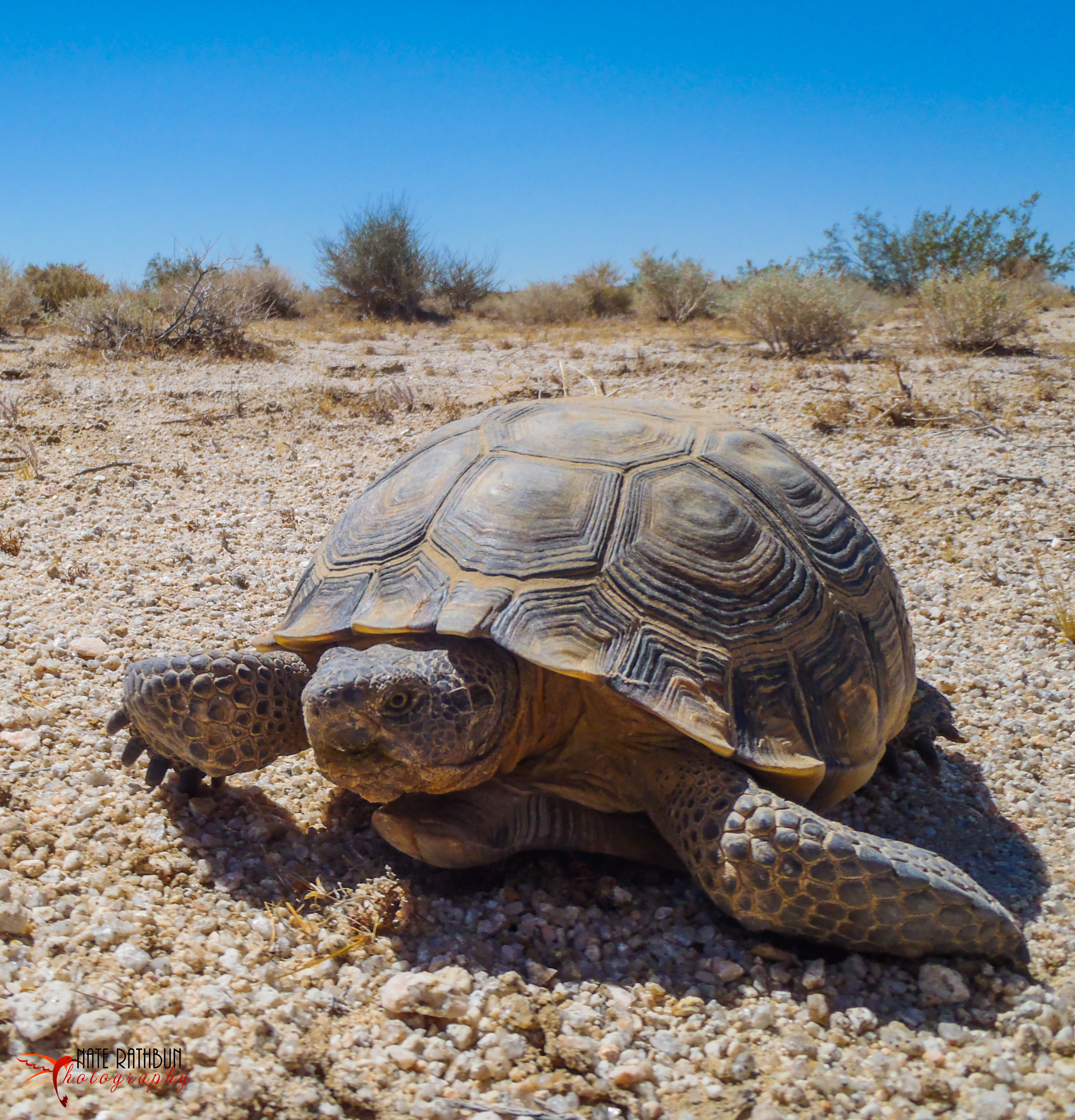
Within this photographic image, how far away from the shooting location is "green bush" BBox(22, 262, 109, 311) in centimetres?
1619

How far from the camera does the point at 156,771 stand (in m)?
2.35

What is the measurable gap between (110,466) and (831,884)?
18.5 ft

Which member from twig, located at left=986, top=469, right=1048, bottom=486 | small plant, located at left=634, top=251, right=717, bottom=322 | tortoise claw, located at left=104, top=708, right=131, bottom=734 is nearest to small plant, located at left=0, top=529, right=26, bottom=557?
tortoise claw, located at left=104, top=708, right=131, bottom=734

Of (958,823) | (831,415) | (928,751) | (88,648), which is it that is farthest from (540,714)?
(831,415)

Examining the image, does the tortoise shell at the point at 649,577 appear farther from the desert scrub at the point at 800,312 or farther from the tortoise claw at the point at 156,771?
the desert scrub at the point at 800,312

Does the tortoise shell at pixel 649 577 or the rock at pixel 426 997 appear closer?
the rock at pixel 426 997

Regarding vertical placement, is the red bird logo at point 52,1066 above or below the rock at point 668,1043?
above

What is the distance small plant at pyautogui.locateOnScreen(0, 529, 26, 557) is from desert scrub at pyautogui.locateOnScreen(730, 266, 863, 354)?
387 inches

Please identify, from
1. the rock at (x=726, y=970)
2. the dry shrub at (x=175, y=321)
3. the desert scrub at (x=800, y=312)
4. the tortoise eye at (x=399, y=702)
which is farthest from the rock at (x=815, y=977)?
the dry shrub at (x=175, y=321)

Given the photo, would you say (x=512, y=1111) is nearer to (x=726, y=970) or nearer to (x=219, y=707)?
(x=726, y=970)

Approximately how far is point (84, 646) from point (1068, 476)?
5.50m

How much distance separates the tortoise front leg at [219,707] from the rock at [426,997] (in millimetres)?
695

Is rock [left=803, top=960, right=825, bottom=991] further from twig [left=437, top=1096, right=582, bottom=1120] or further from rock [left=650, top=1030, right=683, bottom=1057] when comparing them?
twig [left=437, top=1096, right=582, bottom=1120]

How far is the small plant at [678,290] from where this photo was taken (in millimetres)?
18156
